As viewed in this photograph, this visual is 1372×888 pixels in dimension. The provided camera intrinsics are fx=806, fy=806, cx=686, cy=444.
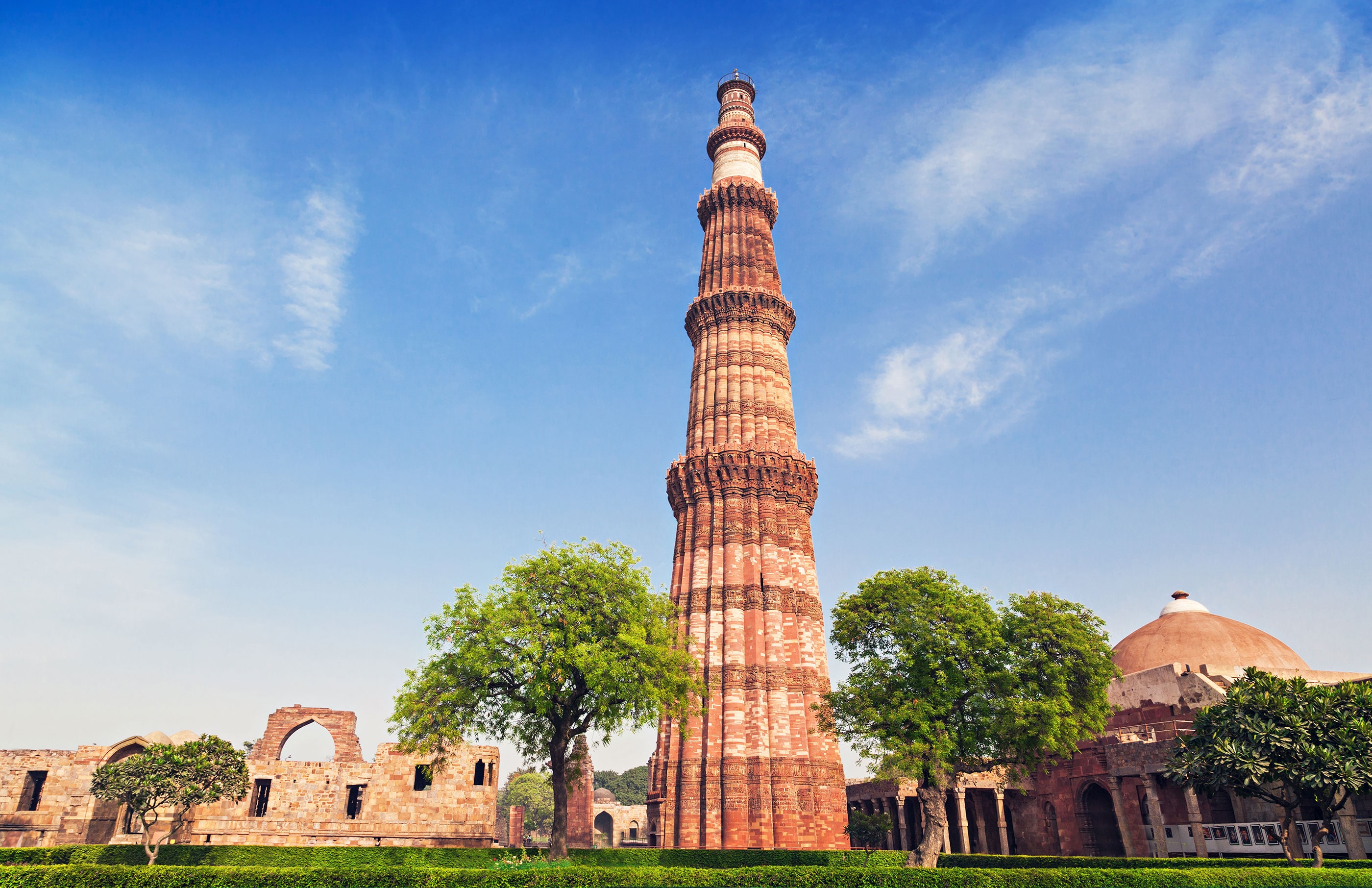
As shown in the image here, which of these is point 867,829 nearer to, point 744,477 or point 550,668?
point 744,477

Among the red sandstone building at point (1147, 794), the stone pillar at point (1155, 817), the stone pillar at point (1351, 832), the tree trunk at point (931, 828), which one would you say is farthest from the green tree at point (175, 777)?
the stone pillar at point (1351, 832)

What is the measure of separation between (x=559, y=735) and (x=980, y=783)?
24.8 meters

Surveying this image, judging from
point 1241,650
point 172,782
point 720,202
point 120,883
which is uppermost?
point 720,202

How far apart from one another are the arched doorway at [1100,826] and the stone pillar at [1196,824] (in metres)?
5.49

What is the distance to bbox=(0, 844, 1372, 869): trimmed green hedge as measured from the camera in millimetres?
26438

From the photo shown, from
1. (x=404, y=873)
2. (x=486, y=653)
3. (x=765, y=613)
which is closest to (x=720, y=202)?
(x=765, y=613)

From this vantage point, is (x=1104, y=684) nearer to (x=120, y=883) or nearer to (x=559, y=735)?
(x=559, y=735)

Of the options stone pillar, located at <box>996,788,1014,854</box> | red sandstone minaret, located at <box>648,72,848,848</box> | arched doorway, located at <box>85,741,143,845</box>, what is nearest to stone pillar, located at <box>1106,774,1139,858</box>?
stone pillar, located at <box>996,788,1014,854</box>

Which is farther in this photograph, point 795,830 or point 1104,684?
point 795,830

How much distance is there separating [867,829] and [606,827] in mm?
54090

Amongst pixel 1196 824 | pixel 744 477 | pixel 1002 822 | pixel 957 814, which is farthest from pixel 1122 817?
pixel 744 477

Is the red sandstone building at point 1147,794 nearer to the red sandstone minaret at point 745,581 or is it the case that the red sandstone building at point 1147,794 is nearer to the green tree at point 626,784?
the red sandstone minaret at point 745,581

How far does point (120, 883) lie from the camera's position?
18.6 m

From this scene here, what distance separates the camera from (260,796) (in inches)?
1490
